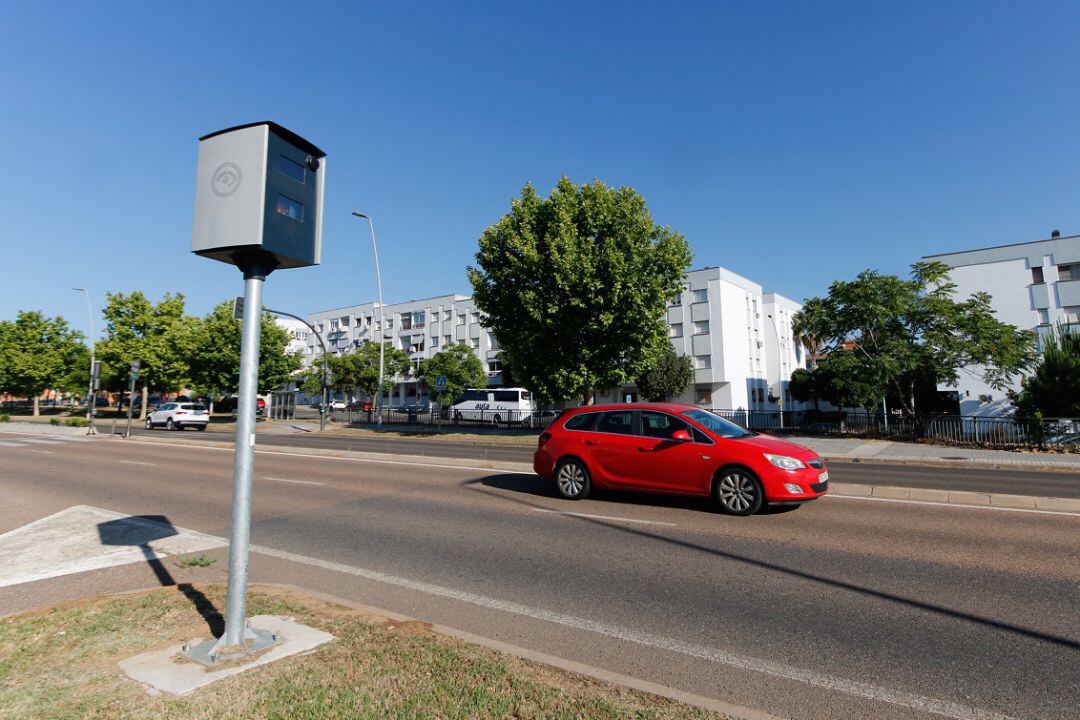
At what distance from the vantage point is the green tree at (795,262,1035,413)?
79.5ft

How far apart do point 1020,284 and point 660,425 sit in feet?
124

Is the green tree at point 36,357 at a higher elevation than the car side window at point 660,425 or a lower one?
higher

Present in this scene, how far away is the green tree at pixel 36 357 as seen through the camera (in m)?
56.5

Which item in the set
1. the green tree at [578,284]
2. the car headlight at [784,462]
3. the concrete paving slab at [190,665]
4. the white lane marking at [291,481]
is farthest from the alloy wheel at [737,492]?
the green tree at [578,284]

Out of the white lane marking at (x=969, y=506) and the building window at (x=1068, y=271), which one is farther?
the building window at (x=1068, y=271)

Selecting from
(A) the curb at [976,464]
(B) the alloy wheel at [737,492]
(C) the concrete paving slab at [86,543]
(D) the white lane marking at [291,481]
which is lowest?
(A) the curb at [976,464]

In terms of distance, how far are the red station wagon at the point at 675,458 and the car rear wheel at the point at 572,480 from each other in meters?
0.02

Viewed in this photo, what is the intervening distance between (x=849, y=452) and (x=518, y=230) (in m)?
16.0

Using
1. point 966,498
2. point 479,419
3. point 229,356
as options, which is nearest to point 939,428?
point 966,498

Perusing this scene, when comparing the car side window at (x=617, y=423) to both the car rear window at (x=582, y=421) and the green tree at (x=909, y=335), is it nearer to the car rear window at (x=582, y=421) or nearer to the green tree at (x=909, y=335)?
the car rear window at (x=582, y=421)

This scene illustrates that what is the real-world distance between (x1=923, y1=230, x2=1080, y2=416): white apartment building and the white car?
46150 millimetres

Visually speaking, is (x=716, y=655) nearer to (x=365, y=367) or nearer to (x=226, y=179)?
(x=226, y=179)

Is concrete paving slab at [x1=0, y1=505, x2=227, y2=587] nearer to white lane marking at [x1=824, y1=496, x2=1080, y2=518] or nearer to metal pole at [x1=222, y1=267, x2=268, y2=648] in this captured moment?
metal pole at [x1=222, y1=267, x2=268, y2=648]

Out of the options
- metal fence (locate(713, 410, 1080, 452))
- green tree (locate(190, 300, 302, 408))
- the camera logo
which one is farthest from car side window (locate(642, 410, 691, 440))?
green tree (locate(190, 300, 302, 408))
